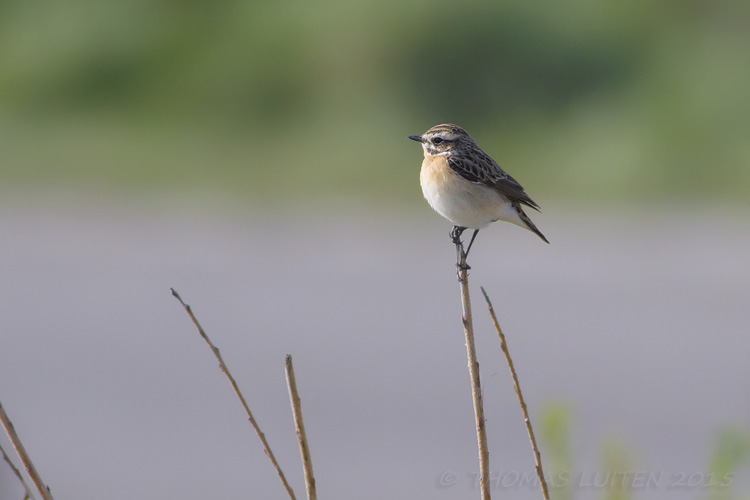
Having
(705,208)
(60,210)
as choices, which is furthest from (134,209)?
(705,208)

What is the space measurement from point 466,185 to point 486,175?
0.19 metres

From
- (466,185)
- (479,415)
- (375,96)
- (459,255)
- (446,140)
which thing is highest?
(375,96)

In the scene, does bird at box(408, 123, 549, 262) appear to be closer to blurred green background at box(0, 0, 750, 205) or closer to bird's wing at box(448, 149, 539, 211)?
bird's wing at box(448, 149, 539, 211)

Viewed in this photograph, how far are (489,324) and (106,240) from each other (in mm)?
5538

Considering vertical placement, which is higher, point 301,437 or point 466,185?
point 466,185

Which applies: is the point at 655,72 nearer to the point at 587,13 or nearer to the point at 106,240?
the point at 587,13

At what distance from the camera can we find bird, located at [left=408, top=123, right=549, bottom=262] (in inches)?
204

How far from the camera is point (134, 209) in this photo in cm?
1532

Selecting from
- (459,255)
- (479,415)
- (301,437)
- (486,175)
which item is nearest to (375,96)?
(486,175)

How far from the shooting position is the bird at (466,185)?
519 cm

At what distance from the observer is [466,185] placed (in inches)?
206

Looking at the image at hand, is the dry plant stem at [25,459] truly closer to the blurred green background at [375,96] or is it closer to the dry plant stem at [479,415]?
the dry plant stem at [479,415]

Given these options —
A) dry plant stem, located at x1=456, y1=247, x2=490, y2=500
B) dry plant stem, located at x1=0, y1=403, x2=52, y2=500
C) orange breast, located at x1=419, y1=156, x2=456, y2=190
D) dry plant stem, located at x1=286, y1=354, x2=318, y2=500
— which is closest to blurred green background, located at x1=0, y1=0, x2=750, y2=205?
orange breast, located at x1=419, y1=156, x2=456, y2=190

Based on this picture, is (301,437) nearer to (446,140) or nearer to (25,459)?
(25,459)
